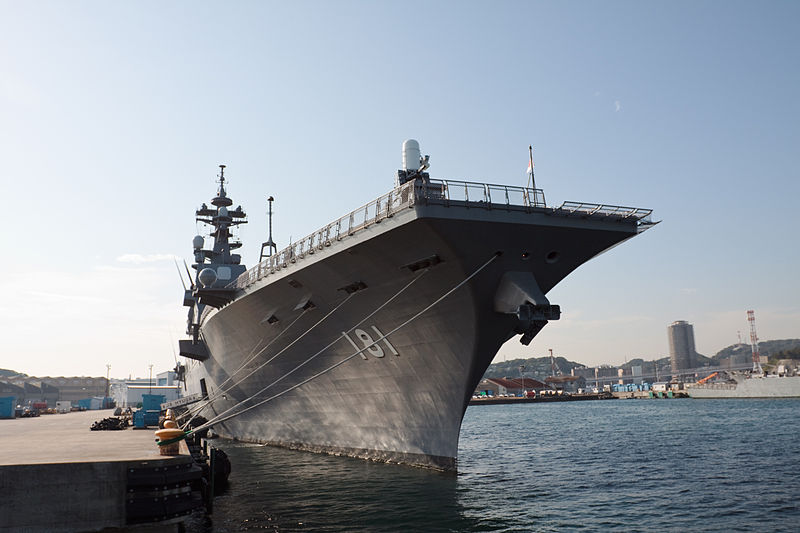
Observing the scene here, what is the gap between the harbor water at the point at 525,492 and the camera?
1131 cm

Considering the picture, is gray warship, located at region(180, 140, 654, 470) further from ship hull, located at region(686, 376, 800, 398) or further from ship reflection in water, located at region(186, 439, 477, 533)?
ship hull, located at region(686, 376, 800, 398)

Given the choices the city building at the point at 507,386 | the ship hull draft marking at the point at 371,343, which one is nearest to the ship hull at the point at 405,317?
the ship hull draft marking at the point at 371,343

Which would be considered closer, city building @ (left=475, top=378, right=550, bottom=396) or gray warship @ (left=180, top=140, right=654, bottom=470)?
gray warship @ (left=180, top=140, right=654, bottom=470)

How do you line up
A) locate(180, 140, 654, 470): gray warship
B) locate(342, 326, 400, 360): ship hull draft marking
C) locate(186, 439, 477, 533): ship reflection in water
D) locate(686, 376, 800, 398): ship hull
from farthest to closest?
locate(686, 376, 800, 398): ship hull
locate(342, 326, 400, 360): ship hull draft marking
locate(180, 140, 654, 470): gray warship
locate(186, 439, 477, 533): ship reflection in water

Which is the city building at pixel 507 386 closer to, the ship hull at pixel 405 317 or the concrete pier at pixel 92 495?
the ship hull at pixel 405 317

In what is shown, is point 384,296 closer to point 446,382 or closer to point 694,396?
point 446,382

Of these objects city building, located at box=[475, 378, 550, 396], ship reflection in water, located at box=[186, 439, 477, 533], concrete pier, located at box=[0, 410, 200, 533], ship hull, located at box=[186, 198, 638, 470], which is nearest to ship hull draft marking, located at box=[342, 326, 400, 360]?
ship hull, located at box=[186, 198, 638, 470]

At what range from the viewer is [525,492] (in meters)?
14.5

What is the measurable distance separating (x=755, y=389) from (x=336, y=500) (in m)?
83.6

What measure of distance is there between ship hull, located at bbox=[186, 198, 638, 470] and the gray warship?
4 cm

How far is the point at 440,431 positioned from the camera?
15609 millimetres

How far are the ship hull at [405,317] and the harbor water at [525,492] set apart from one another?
1.29 m

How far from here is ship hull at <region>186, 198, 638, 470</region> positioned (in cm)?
1350

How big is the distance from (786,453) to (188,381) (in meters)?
35.9
